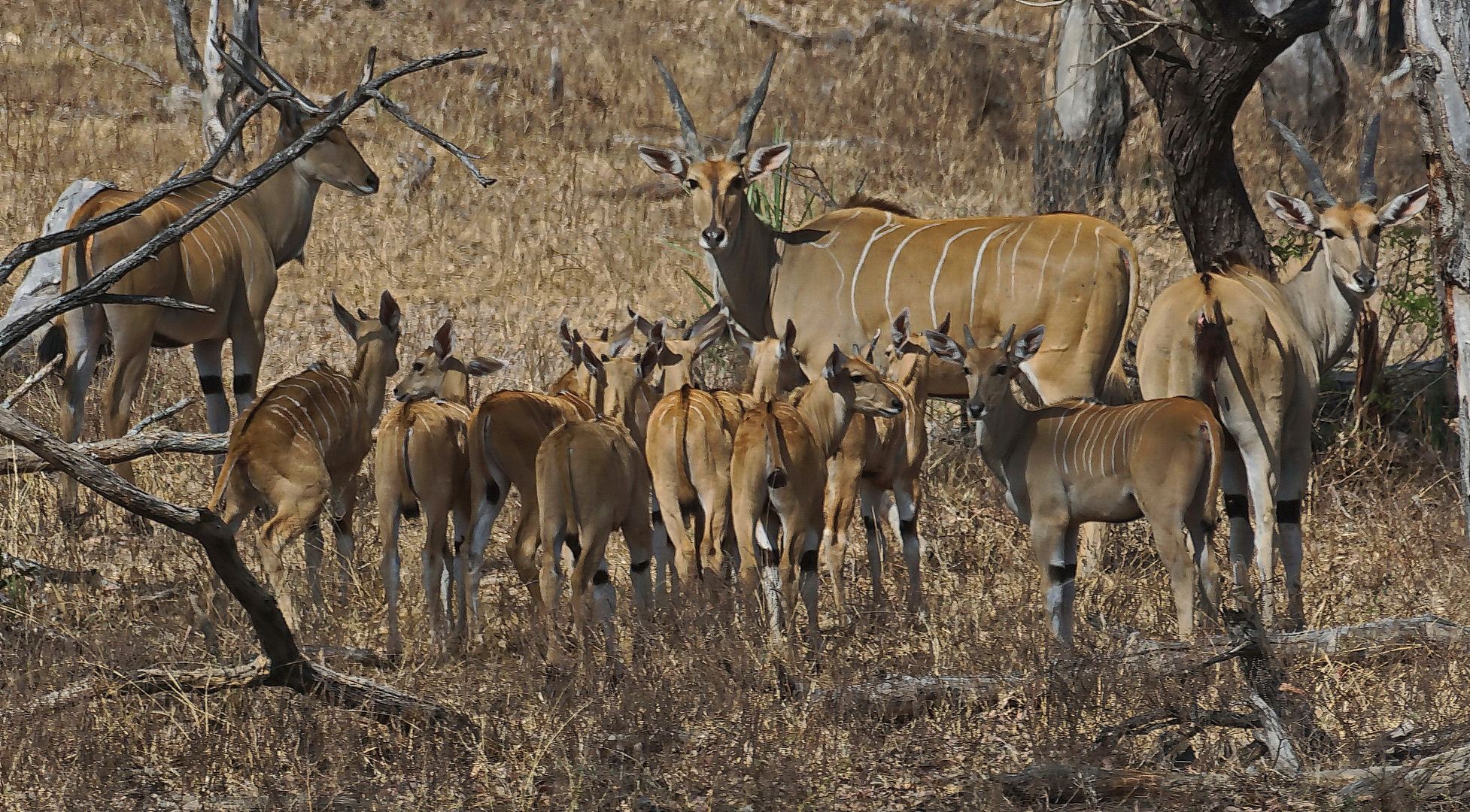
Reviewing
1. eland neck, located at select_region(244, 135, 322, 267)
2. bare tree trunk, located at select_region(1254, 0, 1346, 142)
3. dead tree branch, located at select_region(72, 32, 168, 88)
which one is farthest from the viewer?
dead tree branch, located at select_region(72, 32, 168, 88)

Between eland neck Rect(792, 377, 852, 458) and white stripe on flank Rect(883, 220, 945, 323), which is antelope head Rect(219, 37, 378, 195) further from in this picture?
eland neck Rect(792, 377, 852, 458)

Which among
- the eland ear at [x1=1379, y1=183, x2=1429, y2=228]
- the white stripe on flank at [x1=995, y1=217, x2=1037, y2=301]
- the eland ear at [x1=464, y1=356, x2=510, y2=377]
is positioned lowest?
the eland ear at [x1=464, y1=356, x2=510, y2=377]

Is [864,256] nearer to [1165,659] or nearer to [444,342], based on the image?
[444,342]

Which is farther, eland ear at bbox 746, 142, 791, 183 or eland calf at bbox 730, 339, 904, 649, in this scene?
eland ear at bbox 746, 142, 791, 183

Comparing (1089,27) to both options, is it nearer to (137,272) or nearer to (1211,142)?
(1211,142)

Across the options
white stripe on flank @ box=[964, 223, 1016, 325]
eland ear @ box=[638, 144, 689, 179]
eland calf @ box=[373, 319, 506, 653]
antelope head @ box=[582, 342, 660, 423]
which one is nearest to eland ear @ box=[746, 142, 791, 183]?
eland ear @ box=[638, 144, 689, 179]

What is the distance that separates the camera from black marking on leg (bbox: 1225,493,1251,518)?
6613mm

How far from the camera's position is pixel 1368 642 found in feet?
16.6

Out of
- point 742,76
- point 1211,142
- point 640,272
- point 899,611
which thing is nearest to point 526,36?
point 742,76

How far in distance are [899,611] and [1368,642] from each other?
151 centimetres

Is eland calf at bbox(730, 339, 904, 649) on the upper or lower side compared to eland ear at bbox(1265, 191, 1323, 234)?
lower

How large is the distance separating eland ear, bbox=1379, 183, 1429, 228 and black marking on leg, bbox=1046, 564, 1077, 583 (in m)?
2.24

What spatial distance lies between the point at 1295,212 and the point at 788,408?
2.74 m

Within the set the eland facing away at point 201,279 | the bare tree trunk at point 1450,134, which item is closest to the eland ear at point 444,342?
the eland facing away at point 201,279
